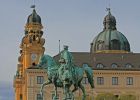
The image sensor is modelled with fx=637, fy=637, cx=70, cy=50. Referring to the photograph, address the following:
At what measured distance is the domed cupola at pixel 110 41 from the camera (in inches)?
5098

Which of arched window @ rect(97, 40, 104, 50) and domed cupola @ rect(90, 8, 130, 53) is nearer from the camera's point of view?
domed cupola @ rect(90, 8, 130, 53)

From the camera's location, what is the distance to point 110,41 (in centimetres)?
12962

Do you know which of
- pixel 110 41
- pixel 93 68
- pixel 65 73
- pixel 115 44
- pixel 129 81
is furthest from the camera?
pixel 115 44

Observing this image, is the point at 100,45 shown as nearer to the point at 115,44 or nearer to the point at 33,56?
the point at 115,44

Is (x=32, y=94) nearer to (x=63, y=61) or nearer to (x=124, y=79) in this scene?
(x=124, y=79)

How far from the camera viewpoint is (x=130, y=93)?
11200 cm

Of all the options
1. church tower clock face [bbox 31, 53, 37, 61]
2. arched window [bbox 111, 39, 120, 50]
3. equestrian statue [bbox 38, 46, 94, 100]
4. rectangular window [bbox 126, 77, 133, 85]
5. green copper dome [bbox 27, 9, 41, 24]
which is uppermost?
green copper dome [bbox 27, 9, 41, 24]

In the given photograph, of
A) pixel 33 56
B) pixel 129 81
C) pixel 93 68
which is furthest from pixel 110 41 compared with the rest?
pixel 33 56

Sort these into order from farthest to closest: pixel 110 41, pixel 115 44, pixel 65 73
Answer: pixel 115 44
pixel 110 41
pixel 65 73

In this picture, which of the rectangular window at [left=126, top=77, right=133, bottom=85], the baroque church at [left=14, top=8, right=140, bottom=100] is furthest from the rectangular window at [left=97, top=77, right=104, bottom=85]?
the rectangular window at [left=126, top=77, right=133, bottom=85]

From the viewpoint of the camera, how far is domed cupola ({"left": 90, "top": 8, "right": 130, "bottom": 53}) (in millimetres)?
129500

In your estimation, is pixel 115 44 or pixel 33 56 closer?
pixel 33 56

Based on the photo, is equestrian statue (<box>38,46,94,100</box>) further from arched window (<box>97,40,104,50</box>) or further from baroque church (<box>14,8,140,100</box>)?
arched window (<box>97,40,104,50</box>)

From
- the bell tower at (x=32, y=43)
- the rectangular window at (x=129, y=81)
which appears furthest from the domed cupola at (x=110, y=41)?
the bell tower at (x=32, y=43)
